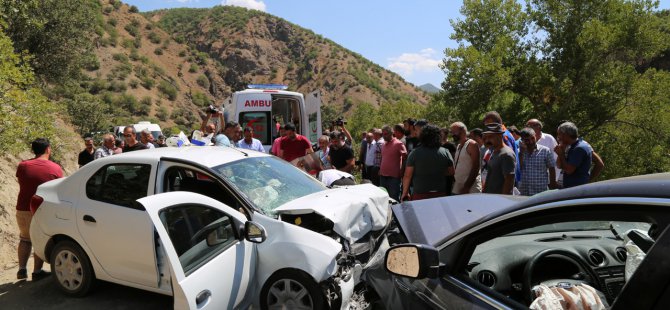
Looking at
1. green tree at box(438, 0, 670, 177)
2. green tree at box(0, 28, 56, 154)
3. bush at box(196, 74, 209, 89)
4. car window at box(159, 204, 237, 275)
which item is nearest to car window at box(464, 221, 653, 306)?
car window at box(159, 204, 237, 275)

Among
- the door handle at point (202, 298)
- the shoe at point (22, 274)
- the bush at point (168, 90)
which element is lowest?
the shoe at point (22, 274)

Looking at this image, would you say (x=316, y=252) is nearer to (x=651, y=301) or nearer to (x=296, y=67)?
(x=651, y=301)

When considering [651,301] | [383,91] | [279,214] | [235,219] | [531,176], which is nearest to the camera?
[651,301]

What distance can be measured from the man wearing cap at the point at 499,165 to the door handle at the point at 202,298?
11.8 feet

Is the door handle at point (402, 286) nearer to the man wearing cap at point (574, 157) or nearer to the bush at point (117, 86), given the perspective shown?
the man wearing cap at point (574, 157)

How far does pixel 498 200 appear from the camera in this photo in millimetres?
3064

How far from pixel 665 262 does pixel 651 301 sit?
0.12 metres

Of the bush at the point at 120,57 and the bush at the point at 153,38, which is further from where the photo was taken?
the bush at the point at 153,38

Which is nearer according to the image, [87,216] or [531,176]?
[87,216]

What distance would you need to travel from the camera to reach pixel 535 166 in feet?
18.6

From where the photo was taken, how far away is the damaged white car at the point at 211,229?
309 cm

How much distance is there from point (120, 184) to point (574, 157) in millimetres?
5184

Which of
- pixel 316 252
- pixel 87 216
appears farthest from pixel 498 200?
pixel 87 216

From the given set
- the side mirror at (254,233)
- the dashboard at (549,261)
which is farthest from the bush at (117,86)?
the dashboard at (549,261)
